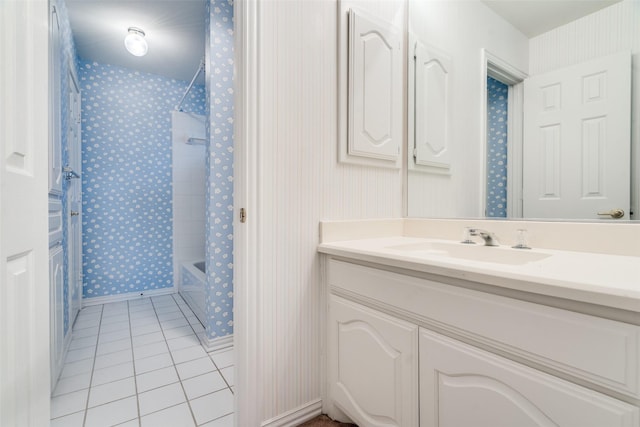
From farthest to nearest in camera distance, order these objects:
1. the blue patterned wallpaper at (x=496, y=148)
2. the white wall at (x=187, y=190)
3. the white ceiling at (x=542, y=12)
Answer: the white wall at (x=187, y=190) < the blue patterned wallpaper at (x=496, y=148) < the white ceiling at (x=542, y=12)

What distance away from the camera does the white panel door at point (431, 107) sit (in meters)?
1.51

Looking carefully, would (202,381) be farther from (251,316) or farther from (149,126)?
(149,126)

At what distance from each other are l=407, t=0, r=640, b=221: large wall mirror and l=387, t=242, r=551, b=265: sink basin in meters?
0.19

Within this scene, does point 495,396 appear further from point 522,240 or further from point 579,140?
point 579,140

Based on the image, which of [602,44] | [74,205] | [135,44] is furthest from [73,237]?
[602,44]

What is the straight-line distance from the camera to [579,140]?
1021 millimetres

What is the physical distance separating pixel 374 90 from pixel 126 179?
2963 millimetres

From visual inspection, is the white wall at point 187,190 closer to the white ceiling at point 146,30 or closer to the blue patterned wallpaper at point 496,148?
the white ceiling at point 146,30

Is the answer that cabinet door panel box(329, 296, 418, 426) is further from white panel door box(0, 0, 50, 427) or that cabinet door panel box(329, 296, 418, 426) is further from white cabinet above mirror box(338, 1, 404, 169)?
white panel door box(0, 0, 50, 427)

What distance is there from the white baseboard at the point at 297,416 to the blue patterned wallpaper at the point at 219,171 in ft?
3.36

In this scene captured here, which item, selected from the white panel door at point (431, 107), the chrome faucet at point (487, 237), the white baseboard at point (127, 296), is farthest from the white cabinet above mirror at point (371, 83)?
the white baseboard at point (127, 296)

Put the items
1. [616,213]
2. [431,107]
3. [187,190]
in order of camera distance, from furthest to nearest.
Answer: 1. [187,190]
2. [431,107]
3. [616,213]

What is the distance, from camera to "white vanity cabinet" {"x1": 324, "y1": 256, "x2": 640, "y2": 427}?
0.55 m

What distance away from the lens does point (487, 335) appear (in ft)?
2.36
